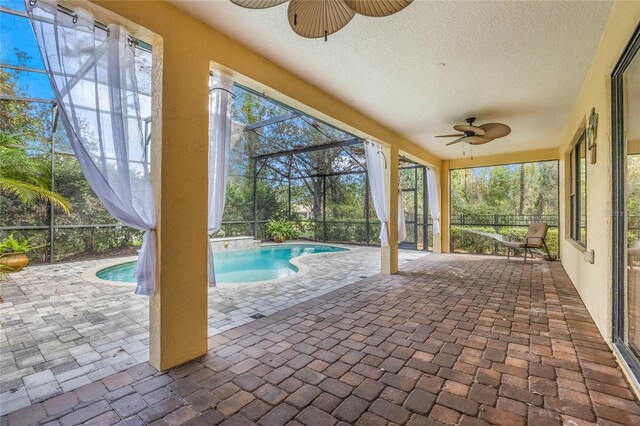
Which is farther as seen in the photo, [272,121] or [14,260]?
[272,121]

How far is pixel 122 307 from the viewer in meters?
3.33

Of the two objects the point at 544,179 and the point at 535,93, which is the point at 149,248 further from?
the point at 544,179

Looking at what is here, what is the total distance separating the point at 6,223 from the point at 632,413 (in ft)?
28.4

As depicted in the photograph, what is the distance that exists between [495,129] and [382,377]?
3.49 metres

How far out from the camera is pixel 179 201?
2.05 metres

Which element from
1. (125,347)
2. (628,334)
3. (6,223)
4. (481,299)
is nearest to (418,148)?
(481,299)

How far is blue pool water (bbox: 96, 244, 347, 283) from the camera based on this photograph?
5711 millimetres

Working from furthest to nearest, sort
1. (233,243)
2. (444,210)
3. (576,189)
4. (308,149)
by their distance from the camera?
(233,243) → (308,149) → (444,210) → (576,189)

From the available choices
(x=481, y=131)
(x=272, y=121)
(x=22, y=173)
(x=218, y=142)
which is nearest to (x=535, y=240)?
(x=481, y=131)

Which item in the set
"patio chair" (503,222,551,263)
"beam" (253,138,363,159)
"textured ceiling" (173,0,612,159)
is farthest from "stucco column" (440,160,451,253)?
"textured ceiling" (173,0,612,159)

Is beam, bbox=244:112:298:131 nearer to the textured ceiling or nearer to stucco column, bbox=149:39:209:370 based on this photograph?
the textured ceiling

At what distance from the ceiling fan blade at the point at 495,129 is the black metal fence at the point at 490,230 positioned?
13.2 ft

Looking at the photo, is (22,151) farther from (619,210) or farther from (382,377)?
(619,210)

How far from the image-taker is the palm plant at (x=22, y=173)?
4.42m
